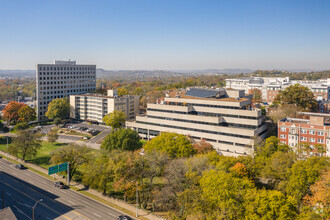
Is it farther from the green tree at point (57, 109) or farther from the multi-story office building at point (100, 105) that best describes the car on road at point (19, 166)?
the green tree at point (57, 109)

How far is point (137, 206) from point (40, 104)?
97.7 metres

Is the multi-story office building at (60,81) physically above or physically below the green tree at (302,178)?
above

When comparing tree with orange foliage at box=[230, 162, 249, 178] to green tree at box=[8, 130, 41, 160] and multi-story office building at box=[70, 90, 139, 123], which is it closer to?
green tree at box=[8, 130, 41, 160]

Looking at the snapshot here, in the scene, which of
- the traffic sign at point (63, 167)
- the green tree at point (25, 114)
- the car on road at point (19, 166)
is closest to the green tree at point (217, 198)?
the traffic sign at point (63, 167)

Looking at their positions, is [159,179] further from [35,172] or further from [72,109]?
[72,109]

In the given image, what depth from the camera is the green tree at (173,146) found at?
58469 mm

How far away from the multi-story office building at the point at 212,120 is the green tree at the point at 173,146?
A: 16.5 meters

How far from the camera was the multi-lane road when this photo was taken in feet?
139

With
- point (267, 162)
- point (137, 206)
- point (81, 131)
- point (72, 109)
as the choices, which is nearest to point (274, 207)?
point (267, 162)

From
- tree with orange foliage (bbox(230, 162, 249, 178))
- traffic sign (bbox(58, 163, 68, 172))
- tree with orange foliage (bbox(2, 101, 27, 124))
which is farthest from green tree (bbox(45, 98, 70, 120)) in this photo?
tree with orange foliage (bbox(230, 162, 249, 178))

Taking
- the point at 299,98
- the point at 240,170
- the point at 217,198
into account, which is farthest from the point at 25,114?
the point at 299,98

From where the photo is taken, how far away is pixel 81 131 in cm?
10019

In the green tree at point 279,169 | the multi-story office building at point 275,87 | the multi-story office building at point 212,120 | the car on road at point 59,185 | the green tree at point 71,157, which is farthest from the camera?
the multi-story office building at point 275,87

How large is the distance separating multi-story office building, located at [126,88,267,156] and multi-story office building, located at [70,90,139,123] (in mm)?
21046
